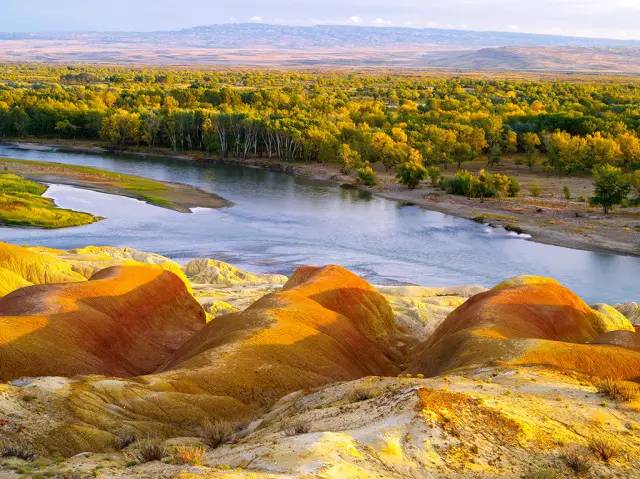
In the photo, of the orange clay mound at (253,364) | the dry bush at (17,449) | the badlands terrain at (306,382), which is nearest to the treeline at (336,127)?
the badlands terrain at (306,382)

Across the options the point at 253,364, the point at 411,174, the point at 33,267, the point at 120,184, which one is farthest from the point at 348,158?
the point at 253,364

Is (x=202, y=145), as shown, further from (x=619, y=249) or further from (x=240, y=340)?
(x=240, y=340)

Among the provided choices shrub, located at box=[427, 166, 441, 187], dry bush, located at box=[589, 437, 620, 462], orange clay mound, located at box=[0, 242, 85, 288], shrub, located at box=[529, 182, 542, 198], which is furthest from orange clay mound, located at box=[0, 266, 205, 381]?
shrub, located at box=[427, 166, 441, 187]

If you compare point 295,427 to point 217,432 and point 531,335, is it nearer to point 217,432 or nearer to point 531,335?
point 217,432

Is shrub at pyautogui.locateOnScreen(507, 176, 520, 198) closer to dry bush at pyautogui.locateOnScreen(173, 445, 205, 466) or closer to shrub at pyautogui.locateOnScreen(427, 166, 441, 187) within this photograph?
shrub at pyautogui.locateOnScreen(427, 166, 441, 187)

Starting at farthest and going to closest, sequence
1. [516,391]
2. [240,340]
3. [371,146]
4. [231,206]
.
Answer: [371,146] → [231,206] → [240,340] → [516,391]

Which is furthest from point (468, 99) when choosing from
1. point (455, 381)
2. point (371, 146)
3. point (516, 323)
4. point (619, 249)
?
point (455, 381)
